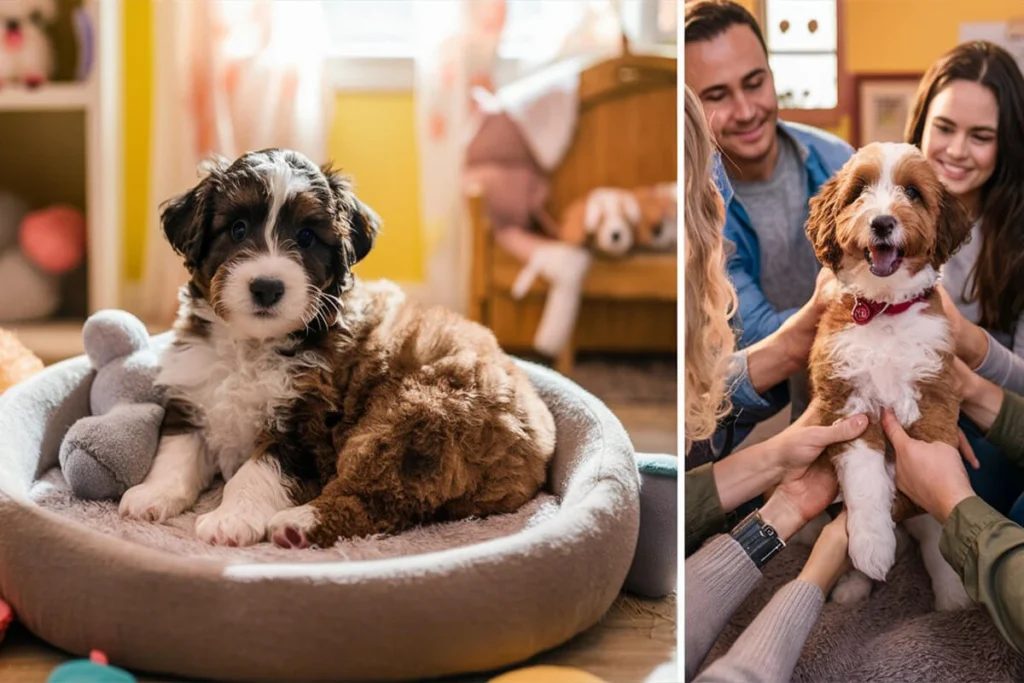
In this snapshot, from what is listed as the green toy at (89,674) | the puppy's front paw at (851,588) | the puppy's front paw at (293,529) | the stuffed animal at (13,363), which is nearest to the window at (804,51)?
the puppy's front paw at (851,588)

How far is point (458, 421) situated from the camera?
195 centimetres

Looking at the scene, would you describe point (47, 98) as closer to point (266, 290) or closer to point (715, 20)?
point (266, 290)

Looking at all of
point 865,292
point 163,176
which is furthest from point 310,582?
point 163,176

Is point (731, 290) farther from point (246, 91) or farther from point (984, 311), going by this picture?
point (246, 91)

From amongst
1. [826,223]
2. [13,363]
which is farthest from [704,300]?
[13,363]

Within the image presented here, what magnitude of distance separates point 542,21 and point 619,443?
2.76 metres

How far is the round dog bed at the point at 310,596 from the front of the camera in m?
1.65

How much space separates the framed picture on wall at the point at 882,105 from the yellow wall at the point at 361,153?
9.05 feet

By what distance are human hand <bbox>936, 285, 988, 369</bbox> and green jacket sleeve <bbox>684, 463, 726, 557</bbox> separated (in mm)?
526

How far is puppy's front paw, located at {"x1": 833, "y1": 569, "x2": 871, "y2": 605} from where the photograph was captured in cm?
191

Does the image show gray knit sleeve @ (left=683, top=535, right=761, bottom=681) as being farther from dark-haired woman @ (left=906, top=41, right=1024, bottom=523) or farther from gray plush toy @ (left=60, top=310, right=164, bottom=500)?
gray plush toy @ (left=60, top=310, right=164, bottom=500)

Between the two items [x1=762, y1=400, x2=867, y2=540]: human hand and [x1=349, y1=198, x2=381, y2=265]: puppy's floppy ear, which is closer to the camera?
[x1=762, y1=400, x2=867, y2=540]: human hand

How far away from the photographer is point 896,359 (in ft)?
6.16

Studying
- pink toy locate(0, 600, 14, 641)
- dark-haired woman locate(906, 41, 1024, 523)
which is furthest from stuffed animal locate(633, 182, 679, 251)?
pink toy locate(0, 600, 14, 641)
